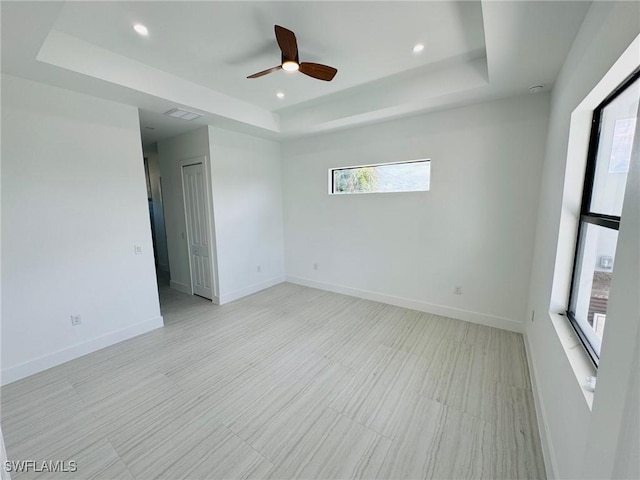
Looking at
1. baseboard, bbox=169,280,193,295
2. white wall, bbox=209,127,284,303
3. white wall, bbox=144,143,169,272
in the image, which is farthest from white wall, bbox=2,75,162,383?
white wall, bbox=144,143,169,272

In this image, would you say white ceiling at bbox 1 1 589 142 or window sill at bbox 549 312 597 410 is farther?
white ceiling at bbox 1 1 589 142

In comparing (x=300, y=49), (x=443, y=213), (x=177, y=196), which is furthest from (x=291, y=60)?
(x=177, y=196)

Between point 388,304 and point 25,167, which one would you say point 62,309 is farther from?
point 388,304

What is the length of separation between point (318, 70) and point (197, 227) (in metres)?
3.06

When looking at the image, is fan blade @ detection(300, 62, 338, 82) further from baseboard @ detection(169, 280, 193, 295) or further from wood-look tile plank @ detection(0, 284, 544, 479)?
baseboard @ detection(169, 280, 193, 295)

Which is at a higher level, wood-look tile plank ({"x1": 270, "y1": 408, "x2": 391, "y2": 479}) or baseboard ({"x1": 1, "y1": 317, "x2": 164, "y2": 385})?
baseboard ({"x1": 1, "y1": 317, "x2": 164, "y2": 385})

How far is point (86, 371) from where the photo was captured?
98.5 inches

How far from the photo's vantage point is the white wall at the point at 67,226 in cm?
232

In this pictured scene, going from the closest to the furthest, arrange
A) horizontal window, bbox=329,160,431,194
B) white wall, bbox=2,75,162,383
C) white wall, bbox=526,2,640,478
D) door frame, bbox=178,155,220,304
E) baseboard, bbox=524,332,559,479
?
1. white wall, bbox=526,2,640,478
2. baseboard, bbox=524,332,559,479
3. white wall, bbox=2,75,162,383
4. horizontal window, bbox=329,160,431,194
5. door frame, bbox=178,155,220,304

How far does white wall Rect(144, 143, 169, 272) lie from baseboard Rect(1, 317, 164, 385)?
244cm

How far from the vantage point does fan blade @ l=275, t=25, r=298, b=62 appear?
181cm

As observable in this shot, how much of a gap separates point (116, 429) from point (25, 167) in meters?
2.41

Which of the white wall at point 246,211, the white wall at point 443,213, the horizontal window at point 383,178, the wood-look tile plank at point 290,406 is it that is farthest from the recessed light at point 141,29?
the wood-look tile plank at point 290,406

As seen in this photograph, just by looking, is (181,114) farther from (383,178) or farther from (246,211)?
(383,178)
